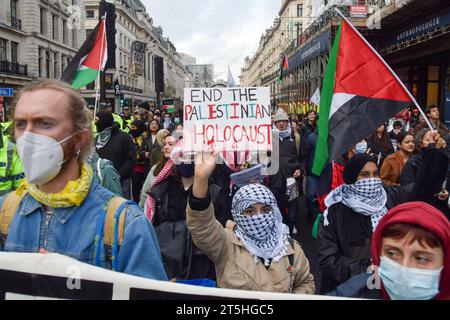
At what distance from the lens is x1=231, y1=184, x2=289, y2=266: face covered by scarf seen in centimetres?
273

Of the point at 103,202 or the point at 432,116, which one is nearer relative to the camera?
the point at 103,202

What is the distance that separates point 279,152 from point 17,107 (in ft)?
16.7

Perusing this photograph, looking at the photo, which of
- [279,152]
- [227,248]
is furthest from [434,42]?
[227,248]

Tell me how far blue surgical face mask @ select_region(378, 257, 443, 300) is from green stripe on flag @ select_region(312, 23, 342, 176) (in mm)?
1607

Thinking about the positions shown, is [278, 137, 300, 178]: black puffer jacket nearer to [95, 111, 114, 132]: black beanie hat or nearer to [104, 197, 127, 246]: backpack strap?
[95, 111, 114, 132]: black beanie hat

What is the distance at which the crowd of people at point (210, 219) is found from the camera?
1712 millimetres

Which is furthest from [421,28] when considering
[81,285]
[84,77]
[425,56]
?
[81,285]

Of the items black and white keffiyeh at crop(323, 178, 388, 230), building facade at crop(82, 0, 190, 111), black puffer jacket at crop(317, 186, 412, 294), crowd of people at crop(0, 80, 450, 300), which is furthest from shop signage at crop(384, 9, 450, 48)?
building facade at crop(82, 0, 190, 111)

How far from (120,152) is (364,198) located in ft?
12.1

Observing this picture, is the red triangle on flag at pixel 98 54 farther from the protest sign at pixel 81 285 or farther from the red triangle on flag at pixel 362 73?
the protest sign at pixel 81 285

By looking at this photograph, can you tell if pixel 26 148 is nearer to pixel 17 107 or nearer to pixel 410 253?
pixel 17 107

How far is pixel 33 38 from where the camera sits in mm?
40938
